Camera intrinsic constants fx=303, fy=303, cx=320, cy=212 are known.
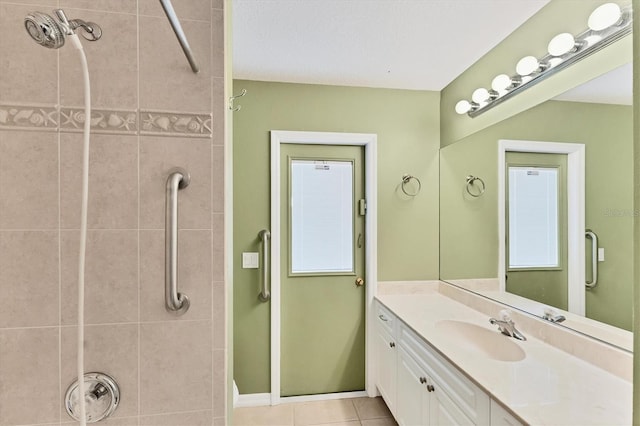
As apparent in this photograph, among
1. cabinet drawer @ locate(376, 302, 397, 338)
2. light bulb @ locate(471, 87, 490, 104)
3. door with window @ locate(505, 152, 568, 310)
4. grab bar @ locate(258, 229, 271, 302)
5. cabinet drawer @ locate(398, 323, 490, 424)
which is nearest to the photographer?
cabinet drawer @ locate(398, 323, 490, 424)

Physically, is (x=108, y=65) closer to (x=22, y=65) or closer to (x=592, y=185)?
(x=22, y=65)

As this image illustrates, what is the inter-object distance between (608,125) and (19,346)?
212 centimetres

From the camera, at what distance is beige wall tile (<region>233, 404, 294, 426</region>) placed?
2143mm

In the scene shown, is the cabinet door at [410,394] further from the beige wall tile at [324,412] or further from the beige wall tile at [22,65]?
the beige wall tile at [22,65]

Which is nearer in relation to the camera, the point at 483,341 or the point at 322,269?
the point at 483,341

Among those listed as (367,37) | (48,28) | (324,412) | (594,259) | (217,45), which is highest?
(367,37)

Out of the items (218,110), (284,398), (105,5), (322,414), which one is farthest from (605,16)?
(284,398)

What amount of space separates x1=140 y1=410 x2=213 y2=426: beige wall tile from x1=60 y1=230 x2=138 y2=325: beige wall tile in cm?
29

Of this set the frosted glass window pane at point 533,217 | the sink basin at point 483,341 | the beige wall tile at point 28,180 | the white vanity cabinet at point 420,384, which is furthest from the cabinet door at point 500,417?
the beige wall tile at point 28,180

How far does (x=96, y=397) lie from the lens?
84 cm

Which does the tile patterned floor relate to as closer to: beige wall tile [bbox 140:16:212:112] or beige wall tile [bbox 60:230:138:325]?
beige wall tile [bbox 60:230:138:325]

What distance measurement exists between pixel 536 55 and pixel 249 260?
2190mm

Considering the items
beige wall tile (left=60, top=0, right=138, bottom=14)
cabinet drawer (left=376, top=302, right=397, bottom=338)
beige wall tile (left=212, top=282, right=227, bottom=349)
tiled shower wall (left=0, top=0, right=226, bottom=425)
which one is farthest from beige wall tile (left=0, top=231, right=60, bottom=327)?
cabinet drawer (left=376, top=302, right=397, bottom=338)

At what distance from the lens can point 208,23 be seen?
2.98ft
